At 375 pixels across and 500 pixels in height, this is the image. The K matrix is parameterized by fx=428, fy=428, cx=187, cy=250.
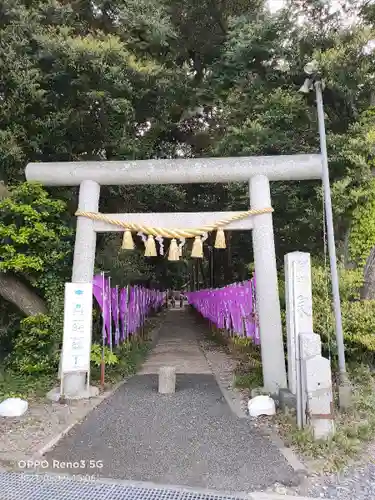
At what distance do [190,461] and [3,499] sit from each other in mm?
1966

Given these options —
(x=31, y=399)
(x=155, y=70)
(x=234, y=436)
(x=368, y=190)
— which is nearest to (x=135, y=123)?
(x=155, y=70)

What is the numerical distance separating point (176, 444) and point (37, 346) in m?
4.64

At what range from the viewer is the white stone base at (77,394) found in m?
7.73

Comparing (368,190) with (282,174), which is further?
(368,190)

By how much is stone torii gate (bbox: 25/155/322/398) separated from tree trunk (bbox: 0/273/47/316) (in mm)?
1765

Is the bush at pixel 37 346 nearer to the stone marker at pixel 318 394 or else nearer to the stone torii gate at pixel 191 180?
the stone torii gate at pixel 191 180

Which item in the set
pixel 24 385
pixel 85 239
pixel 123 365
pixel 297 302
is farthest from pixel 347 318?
pixel 24 385

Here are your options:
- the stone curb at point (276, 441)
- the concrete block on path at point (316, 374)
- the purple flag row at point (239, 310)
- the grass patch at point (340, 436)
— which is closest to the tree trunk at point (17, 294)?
the stone curb at point (276, 441)

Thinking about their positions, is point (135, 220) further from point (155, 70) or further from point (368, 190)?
point (368, 190)

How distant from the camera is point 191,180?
8.53 m

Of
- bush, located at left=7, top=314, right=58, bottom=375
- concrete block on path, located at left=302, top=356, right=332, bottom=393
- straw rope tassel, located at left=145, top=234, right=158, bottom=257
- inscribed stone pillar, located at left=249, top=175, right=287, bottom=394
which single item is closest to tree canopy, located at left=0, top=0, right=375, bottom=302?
inscribed stone pillar, located at left=249, top=175, right=287, bottom=394

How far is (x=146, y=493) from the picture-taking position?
13.5 feet

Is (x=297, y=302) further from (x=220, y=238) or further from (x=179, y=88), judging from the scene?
(x=179, y=88)

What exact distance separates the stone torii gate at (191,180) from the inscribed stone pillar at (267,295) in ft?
0.06
